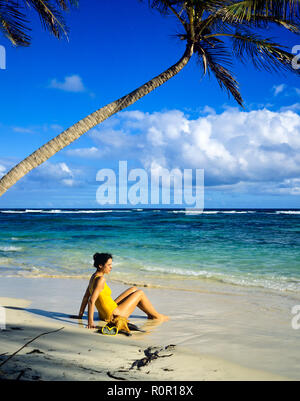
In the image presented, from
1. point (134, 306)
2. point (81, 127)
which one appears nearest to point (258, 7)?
point (81, 127)

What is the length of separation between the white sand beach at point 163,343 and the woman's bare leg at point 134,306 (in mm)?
168

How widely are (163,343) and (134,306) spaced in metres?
0.96

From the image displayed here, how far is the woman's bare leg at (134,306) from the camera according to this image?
4992 millimetres

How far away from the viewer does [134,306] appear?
514 centimetres

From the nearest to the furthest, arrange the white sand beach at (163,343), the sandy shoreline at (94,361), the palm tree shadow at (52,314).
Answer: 1. the sandy shoreline at (94,361)
2. the white sand beach at (163,343)
3. the palm tree shadow at (52,314)

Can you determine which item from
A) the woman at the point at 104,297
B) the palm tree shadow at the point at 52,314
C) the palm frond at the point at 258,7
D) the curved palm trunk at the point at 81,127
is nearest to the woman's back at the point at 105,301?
the woman at the point at 104,297

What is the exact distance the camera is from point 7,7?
5.64 meters

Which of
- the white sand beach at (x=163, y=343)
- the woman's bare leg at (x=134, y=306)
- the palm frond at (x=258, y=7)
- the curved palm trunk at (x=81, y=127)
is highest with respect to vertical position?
the palm frond at (x=258, y=7)

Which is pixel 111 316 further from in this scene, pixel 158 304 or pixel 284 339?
pixel 284 339

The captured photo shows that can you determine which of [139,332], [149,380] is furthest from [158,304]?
[149,380]

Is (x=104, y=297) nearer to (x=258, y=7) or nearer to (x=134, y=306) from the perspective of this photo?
(x=134, y=306)

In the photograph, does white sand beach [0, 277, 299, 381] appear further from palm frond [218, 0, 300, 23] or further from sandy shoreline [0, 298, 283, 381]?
palm frond [218, 0, 300, 23]

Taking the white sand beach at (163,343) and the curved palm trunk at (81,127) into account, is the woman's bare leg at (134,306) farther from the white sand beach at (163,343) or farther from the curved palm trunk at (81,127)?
the curved palm trunk at (81,127)
